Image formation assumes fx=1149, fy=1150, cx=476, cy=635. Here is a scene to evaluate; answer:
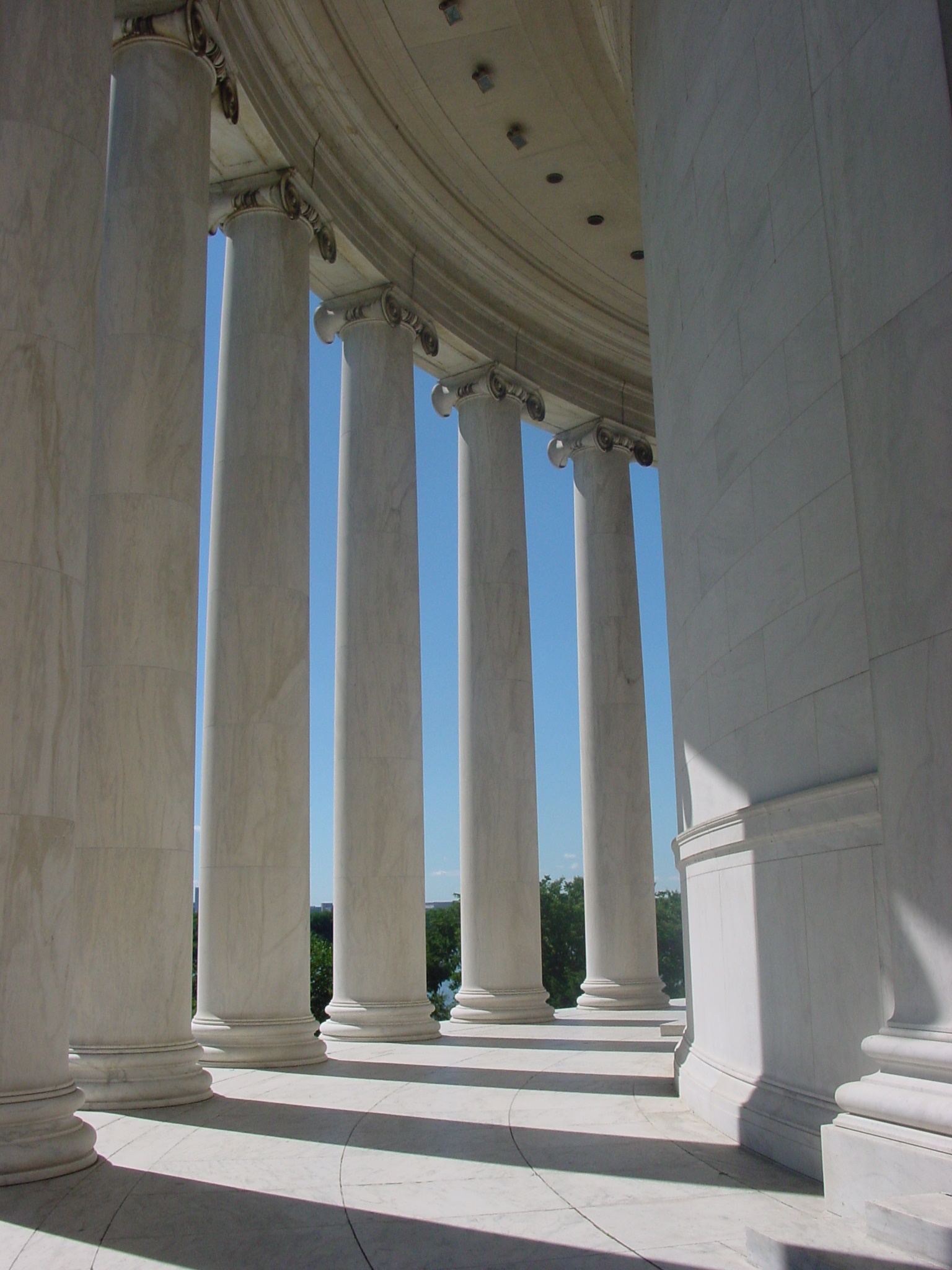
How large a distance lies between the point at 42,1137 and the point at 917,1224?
11327 cm

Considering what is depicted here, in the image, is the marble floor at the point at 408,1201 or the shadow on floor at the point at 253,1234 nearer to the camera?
the shadow on floor at the point at 253,1234

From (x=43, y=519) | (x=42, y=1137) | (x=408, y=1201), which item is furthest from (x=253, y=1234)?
(x=43, y=519)

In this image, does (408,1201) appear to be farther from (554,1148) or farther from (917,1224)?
(917,1224)

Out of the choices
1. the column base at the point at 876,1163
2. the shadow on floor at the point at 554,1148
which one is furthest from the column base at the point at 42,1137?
the column base at the point at 876,1163

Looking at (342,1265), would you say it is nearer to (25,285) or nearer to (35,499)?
(35,499)

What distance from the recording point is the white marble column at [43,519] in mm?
158875

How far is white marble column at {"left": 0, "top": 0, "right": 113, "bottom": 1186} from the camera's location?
15888 centimetres

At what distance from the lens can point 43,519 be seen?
17212cm

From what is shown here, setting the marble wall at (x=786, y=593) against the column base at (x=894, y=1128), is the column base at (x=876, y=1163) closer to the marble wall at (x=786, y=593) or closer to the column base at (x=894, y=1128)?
the column base at (x=894, y=1128)

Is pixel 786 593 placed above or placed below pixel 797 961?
above

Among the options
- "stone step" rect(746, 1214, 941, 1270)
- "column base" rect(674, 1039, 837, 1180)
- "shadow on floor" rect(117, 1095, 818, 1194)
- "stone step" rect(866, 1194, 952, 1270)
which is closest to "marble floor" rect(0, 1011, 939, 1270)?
"shadow on floor" rect(117, 1095, 818, 1194)

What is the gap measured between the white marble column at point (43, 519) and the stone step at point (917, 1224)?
107983mm

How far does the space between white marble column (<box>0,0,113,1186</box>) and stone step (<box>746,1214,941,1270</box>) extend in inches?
3799

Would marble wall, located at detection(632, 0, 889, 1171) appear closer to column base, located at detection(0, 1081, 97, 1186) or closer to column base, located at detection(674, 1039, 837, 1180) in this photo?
column base, located at detection(674, 1039, 837, 1180)
